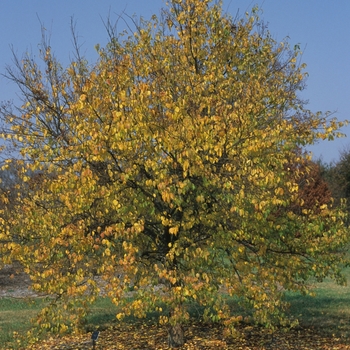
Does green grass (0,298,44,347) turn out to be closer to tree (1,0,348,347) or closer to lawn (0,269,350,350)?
lawn (0,269,350,350)

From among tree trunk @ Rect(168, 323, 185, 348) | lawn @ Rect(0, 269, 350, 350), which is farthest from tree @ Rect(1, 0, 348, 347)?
lawn @ Rect(0, 269, 350, 350)

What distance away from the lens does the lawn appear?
9.49 metres

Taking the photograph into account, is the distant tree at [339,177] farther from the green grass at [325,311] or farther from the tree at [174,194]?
the tree at [174,194]

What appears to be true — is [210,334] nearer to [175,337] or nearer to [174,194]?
[175,337]

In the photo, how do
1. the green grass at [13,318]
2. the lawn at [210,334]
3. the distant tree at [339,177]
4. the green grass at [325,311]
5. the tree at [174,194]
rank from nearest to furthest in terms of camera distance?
1. the tree at [174,194]
2. the lawn at [210,334]
3. the green grass at [325,311]
4. the green grass at [13,318]
5. the distant tree at [339,177]

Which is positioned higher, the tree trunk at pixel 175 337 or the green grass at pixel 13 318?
the green grass at pixel 13 318

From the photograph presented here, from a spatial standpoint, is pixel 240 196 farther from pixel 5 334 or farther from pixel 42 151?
pixel 5 334

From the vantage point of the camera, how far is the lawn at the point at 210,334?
31.1ft

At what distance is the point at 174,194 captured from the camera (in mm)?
6574

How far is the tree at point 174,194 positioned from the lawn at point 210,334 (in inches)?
41.4

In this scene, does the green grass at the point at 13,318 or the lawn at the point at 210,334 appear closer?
the lawn at the point at 210,334

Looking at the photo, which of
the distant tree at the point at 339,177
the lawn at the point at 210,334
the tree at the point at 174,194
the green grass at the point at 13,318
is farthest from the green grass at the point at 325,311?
the distant tree at the point at 339,177

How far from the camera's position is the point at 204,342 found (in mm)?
9555

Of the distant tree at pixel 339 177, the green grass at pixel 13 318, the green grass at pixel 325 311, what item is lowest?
the green grass at pixel 325 311
